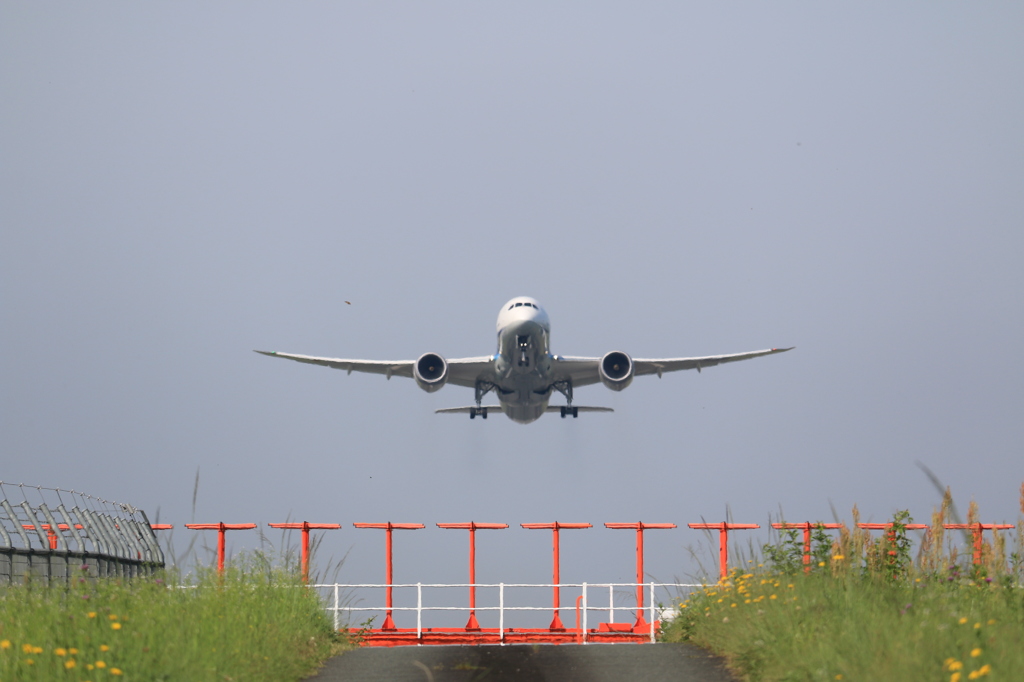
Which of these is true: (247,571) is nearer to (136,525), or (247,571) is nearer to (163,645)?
(163,645)

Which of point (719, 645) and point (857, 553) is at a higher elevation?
point (857, 553)

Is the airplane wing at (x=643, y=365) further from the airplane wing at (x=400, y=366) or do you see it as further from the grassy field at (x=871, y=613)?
the grassy field at (x=871, y=613)

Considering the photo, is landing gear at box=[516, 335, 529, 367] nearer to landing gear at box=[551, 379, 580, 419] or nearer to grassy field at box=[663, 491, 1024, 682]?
landing gear at box=[551, 379, 580, 419]

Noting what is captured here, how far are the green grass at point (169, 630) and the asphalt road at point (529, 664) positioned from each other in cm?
55

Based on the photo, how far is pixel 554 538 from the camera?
91.2 ft

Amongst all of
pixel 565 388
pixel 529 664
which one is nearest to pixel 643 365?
pixel 565 388

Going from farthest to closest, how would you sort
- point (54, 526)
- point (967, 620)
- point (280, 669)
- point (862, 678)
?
point (54, 526), point (280, 669), point (967, 620), point (862, 678)

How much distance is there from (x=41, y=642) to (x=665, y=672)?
228 inches

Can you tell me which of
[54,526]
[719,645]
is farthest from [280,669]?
[54,526]

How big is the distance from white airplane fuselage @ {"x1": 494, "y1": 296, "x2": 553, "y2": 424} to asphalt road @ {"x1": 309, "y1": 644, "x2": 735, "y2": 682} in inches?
857

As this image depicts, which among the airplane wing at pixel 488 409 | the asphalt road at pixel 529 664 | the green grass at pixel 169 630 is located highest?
the airplane wing at pixel 488 409

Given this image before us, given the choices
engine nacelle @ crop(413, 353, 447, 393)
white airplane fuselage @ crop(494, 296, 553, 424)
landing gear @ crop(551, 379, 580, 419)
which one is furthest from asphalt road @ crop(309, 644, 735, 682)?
landing gear @ crop(551, 379, 580, 419)

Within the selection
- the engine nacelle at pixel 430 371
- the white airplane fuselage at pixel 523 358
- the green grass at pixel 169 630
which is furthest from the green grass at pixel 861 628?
the engine nacelle at pixel 430 371

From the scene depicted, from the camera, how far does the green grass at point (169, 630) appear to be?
888 centimetres
